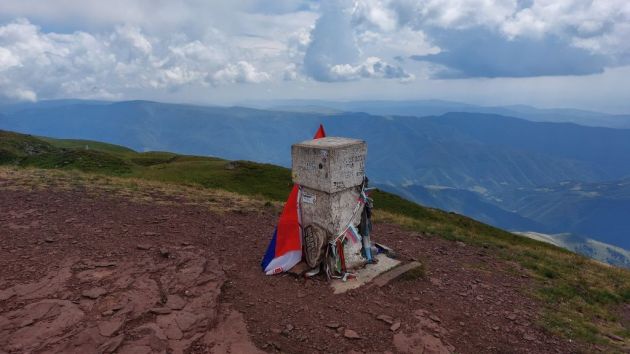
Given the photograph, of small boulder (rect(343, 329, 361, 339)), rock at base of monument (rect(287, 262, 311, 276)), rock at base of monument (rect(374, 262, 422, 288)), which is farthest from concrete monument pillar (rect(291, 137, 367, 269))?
small boulder (rect(343, 329, 361, 339))

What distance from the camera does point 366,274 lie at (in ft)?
33.2

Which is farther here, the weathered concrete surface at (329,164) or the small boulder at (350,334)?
the weathered concrete surface at (329,164)

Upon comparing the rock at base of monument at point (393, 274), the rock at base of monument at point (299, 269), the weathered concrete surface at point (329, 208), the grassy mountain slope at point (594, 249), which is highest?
the weathered concrete surface at point (329, 208)

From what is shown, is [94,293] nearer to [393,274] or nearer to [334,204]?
[334,204]

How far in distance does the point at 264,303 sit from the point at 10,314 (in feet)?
15.3

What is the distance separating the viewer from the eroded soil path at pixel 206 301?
668 cm

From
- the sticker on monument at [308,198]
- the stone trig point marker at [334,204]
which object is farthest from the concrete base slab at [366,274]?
the sticker on monument at [308,198]

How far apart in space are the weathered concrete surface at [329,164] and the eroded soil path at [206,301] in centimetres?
257

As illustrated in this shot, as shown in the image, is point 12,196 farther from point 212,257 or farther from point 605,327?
point 605,327

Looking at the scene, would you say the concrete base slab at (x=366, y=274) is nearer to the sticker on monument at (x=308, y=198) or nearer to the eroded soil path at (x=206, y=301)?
the eroded soil path at (x=206, y=301)

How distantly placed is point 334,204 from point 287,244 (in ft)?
5.78

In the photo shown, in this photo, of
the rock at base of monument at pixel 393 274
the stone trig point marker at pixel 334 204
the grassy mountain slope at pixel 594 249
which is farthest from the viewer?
the grassy mountain slope at pixel 594 249

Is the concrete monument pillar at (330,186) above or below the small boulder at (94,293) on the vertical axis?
above

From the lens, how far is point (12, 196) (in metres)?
14.7
